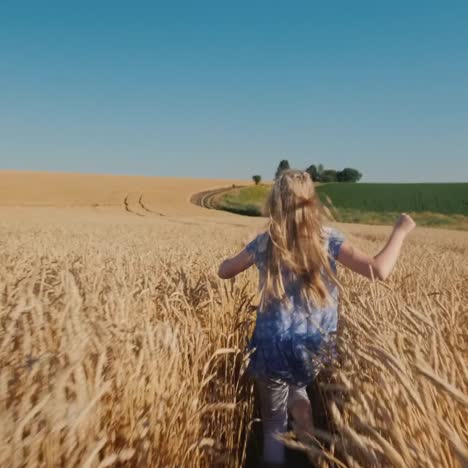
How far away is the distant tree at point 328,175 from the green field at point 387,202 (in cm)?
1849

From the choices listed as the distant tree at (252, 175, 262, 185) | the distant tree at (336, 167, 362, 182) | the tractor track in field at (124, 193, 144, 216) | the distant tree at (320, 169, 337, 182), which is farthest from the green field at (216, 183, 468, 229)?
the distant tree at (336, 167, 362, 182)

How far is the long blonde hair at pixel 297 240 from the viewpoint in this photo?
222 cm

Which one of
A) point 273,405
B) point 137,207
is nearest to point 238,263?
point 273,405

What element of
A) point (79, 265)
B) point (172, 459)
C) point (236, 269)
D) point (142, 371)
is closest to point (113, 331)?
point (142, 371)

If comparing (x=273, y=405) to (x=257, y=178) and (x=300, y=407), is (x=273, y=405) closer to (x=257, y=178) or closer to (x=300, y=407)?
(x=300, y=407)

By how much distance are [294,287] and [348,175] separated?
244 feet

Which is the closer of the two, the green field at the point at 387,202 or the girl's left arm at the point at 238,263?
the girl's left arm at the point at 238,263

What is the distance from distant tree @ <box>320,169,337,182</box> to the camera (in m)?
72.9

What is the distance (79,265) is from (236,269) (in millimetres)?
1852

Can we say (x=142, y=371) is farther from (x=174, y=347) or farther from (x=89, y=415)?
(x=89, y=415)

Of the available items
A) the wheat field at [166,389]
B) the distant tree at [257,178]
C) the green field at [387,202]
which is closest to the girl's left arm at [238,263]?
the wheat field at [166,389]

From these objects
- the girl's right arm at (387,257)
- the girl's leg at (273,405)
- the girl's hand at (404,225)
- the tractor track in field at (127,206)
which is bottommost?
the tractor track in field at (127,206)

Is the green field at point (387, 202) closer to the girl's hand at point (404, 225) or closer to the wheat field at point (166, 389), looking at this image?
the girl's hand at point (404, 225)

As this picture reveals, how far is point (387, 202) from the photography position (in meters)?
45.0
